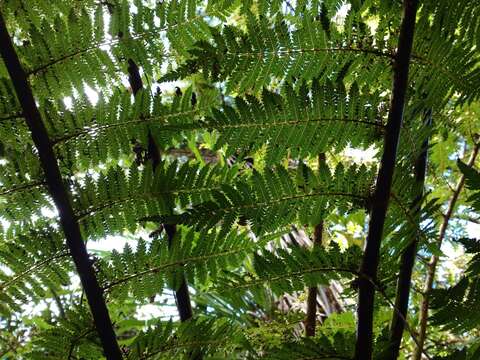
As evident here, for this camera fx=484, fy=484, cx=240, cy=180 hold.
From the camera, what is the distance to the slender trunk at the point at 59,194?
0.87 metres

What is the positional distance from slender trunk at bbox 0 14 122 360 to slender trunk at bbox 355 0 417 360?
1.44 feet

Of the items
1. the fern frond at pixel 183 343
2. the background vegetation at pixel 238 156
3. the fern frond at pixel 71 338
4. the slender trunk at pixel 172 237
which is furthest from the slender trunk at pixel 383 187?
the fern frond at pixel 71 338

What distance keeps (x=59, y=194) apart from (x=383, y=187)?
57cm

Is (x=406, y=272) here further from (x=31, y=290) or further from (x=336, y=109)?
(x=31, y=290)

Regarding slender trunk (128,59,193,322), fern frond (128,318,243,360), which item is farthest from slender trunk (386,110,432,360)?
slender trunk (128,59,193,322)

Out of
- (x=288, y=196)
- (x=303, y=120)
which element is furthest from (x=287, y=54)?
(x=288, y=196)

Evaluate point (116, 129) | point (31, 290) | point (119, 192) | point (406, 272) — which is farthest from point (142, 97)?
point (406, 272)

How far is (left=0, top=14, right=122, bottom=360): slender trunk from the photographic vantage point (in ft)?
2.86

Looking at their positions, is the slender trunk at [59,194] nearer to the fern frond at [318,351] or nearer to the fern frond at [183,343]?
the fern frond at [183,343]

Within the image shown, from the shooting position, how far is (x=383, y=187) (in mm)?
766

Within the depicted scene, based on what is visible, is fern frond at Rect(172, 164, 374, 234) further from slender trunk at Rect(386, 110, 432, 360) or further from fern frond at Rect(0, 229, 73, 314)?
fern frond at Rect(0, 229, 73, 314)

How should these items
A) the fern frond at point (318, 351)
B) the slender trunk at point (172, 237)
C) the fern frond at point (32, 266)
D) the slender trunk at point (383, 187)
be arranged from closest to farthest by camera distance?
1. the slender trunk at point (383, 187)
2. the fern frond at point (318, 351)
3. the fern frond at point (32, 266)
4. the slender trunk at point (172, 237)

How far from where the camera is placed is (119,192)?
37.5 inches

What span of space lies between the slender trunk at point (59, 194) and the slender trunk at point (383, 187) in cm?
44
